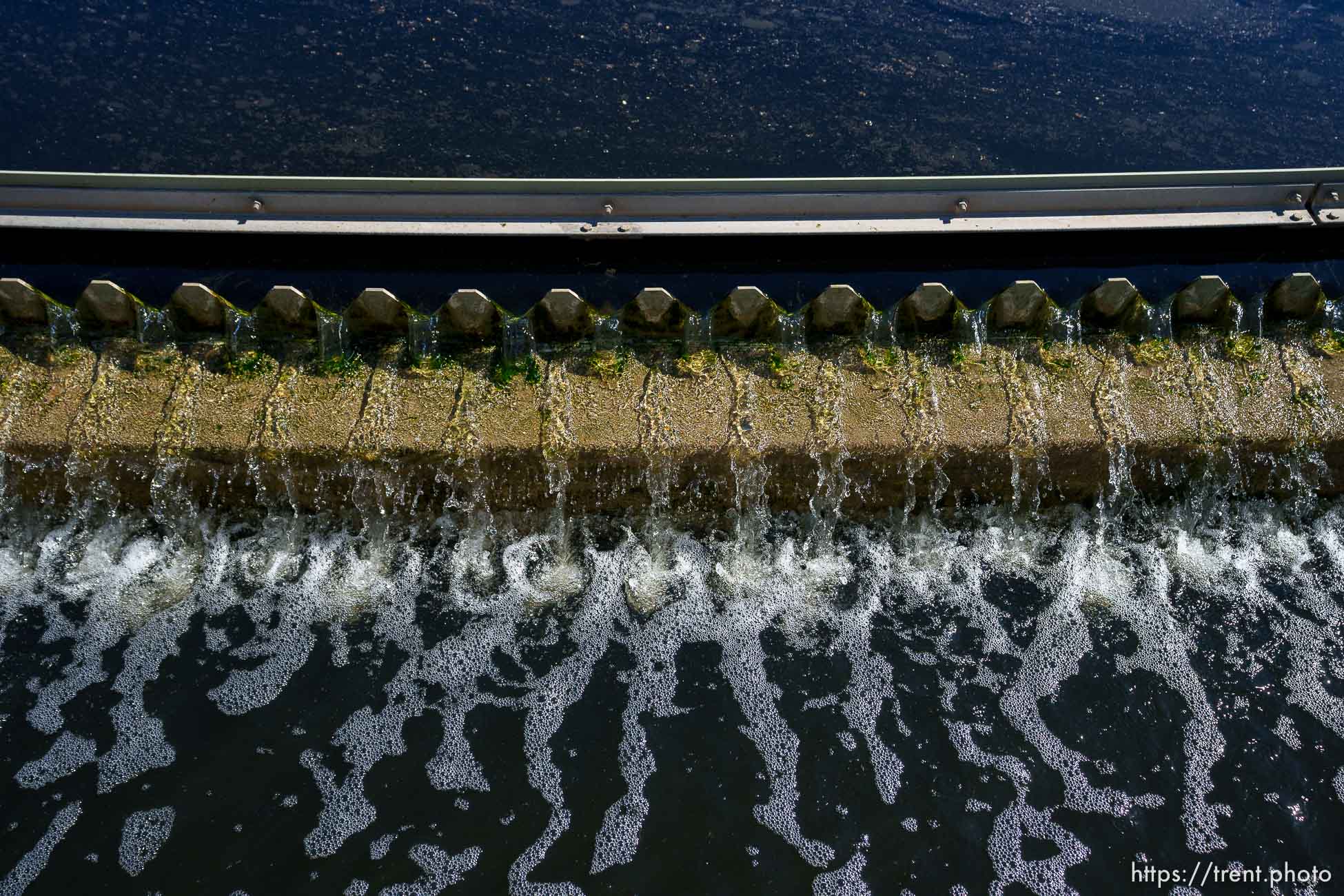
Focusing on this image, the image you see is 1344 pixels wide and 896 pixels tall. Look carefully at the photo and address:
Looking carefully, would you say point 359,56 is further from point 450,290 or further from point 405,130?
point 450,290

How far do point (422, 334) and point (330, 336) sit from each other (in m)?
0.74

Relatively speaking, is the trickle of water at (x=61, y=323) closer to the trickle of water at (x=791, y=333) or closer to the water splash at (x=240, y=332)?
the water splash at (x=240, y=332)

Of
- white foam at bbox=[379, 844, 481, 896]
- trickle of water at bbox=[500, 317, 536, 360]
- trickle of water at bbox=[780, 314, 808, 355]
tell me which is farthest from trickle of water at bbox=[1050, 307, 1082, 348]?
white foam at bbox=[379, 844, 481, 896]

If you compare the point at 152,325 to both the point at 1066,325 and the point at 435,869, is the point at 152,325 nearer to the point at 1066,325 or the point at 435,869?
the point at 435,869

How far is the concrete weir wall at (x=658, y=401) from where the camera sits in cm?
771

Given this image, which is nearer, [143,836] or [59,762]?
[143,836]

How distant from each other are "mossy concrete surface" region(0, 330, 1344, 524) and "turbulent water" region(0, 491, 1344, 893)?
34 cm

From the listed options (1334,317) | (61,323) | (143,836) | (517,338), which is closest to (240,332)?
(61,323)

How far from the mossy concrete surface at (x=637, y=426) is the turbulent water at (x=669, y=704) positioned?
34cm

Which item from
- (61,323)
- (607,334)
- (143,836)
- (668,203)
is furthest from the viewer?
(668,203)

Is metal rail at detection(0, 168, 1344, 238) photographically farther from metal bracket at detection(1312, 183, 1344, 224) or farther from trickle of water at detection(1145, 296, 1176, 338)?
trickle of water at detection(1145, 296, 1176, 338)

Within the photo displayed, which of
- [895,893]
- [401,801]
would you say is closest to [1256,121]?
[895,893]

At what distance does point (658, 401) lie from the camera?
8.03m

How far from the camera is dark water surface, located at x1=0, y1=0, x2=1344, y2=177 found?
10.6 metres
